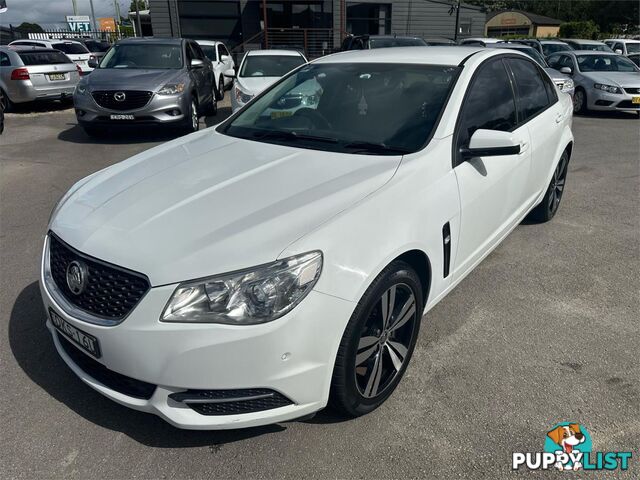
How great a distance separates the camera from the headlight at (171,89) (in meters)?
8.64

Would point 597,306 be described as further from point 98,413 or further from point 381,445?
point 98,413

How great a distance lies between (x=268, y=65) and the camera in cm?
1045

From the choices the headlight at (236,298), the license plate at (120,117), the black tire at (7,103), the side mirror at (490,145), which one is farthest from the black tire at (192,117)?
the headlight at (236,298)

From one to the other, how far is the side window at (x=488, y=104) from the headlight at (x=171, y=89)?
652 centimetres

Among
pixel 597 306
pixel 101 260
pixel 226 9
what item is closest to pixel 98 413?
pixel 101 260

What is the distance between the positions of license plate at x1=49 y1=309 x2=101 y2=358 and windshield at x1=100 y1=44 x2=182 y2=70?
8194mm

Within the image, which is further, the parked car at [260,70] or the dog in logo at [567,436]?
the parked car at [260,70]

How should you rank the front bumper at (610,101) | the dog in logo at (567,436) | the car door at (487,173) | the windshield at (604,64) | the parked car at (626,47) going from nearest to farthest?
the dog in logo at (567,436), the car door at (487,173), the front bumper at (610,101), the windshield at (604,64), the parked car at (626,47)

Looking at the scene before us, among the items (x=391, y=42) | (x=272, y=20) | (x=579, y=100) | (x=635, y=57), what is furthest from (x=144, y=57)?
(x=635, y=57)

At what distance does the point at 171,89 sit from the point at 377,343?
7641 millimetres

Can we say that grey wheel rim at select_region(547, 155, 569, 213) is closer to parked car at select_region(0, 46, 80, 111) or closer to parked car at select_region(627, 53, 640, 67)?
parked car at select_region(0, 46, 80, 111)

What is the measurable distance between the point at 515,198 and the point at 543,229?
1502 mm

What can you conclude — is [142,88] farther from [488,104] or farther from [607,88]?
[607,88]

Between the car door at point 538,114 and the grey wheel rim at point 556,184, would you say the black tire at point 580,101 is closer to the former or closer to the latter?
the grey wheel rim at point 556,184
